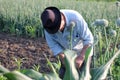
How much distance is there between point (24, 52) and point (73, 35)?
140 inches

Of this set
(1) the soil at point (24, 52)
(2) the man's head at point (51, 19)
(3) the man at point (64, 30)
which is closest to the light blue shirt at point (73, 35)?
(3) the man at point (64, 30)

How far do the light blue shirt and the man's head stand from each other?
0.22m

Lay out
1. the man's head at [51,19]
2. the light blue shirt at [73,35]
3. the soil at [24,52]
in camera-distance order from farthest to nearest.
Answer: the soil at [24,52] → the light blue shirt at [73,35] → the man's head at [51,19]

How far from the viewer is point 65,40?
157 inches

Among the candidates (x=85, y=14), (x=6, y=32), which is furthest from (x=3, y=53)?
(x=85, y=14)

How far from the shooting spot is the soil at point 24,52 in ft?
21.4

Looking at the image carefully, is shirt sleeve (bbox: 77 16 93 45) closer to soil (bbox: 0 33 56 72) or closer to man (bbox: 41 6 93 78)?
man (bbox: 41 6 93 78)

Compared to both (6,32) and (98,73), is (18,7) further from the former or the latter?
(98,73)

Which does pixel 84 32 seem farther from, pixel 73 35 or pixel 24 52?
pixel 24 52

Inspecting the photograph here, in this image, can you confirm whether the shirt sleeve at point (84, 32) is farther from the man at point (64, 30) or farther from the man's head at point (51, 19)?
the man's head at point (51, 19)

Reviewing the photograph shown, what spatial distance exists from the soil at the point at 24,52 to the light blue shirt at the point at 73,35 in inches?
86.9

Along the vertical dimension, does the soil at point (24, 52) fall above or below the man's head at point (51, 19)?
below

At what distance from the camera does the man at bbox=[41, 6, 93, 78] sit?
327cm

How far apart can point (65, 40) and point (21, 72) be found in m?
2.75
